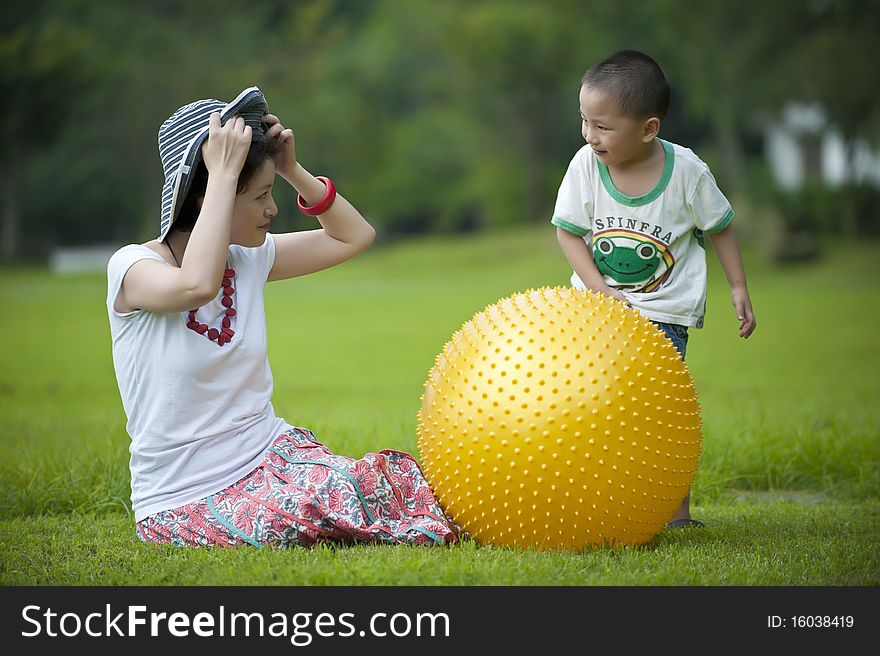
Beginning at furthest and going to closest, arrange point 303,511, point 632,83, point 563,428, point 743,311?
point 743,311
point 632,83
point 303,511
point 563,428

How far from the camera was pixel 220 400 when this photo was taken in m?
3.87

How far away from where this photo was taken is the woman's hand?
3689 millimetres

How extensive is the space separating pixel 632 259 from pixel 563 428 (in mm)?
1099

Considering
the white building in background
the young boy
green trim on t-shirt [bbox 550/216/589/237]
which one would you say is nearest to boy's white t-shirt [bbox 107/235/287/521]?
→ green trim on t-shirt [bbox 550/216/589/237]

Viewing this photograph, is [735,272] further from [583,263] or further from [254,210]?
[254,210]

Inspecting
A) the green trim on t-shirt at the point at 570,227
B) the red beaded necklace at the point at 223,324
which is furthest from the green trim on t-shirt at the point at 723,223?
the red beaded necklace at the point at 223,324

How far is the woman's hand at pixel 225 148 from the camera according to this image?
12.1 feet

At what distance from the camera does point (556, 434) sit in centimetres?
366

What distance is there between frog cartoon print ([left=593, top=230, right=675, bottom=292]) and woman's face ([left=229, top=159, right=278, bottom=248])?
1.42 metres

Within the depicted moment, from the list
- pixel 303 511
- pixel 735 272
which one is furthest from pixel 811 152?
pixel 303 511

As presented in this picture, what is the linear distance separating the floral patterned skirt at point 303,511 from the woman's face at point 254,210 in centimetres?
79

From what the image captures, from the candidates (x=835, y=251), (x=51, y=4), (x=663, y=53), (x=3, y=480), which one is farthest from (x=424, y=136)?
(x=3, y=480)

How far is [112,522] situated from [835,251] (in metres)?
27.2

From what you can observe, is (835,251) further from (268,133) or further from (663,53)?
(268,133)
